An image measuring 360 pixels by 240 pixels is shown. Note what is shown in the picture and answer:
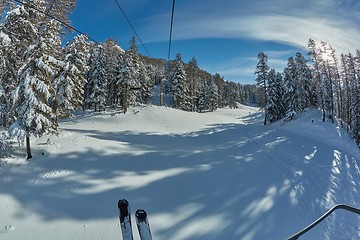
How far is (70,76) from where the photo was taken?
3028 cm

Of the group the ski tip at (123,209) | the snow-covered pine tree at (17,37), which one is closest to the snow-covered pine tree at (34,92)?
the snow-covered pine tree at (17,37)

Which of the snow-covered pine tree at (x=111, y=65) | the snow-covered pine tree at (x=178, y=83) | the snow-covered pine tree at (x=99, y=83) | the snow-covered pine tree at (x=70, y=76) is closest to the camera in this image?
the snow-covered pine tree at (x=70, y=76)

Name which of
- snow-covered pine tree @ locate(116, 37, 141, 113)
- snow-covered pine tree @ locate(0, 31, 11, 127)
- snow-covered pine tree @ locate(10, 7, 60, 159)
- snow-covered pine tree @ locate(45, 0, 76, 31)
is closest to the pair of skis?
snow-covered pine tree @ locate(0, 31, 11, 127)


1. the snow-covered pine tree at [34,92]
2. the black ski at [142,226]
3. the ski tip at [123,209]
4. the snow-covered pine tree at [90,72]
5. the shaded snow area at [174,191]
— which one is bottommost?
the shaded snow area at [174,191]

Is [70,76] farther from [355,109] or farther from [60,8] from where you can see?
[355,109]

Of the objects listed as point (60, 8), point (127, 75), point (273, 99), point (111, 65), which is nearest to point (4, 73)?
point (60, 8)

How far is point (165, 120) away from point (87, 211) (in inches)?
1207

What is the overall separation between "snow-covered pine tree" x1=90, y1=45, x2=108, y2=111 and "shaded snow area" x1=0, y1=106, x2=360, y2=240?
1214 inches

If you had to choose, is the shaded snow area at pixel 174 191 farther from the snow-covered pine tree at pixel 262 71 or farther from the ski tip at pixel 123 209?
the snow-covered pine tree at pixel 262 71

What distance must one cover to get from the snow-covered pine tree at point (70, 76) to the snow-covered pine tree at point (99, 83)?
758 inches

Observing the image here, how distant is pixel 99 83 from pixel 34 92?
3771cm

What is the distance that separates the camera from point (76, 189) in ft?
45.0

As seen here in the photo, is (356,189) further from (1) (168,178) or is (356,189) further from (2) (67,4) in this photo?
(2) (67,4)

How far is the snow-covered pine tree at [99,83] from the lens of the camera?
52031 mm
